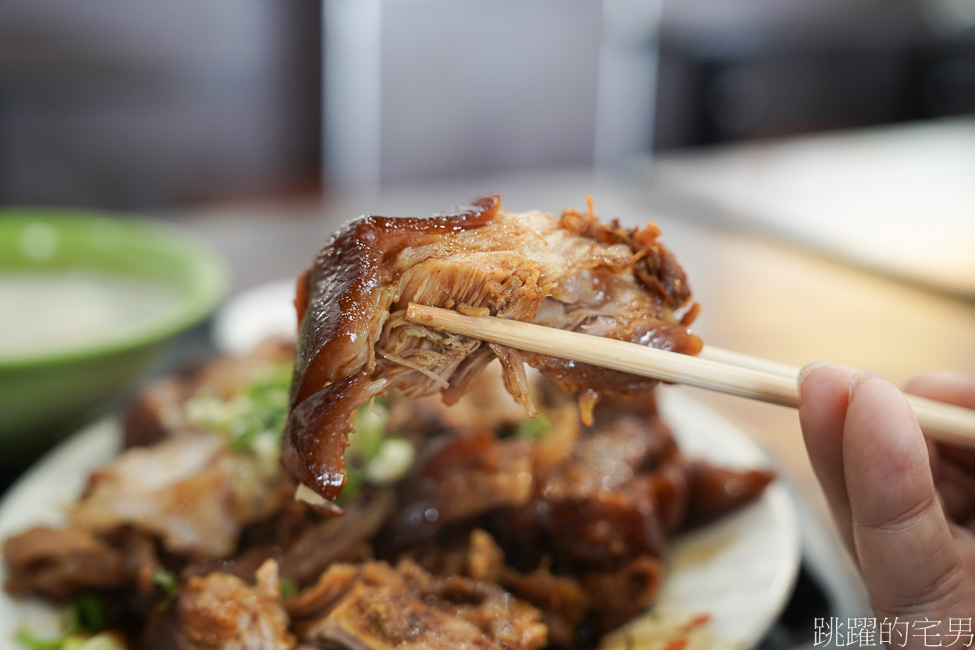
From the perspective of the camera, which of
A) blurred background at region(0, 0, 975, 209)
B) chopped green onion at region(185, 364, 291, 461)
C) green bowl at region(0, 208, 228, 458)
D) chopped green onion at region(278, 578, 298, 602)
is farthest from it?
blurred background at region(0, 0, 975, 209)

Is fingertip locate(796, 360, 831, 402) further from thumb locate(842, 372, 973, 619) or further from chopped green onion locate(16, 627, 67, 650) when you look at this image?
chopped green onion locate(16, 627, 67, 650)

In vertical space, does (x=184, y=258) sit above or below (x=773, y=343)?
above

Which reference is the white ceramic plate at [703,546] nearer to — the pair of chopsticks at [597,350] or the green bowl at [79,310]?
the green bowl at [79,310]

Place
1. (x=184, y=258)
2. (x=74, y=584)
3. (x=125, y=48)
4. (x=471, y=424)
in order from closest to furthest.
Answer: (x=74, y=584)
(x=471, y=424)
(x=184, y=258)
(x=125, y=48)

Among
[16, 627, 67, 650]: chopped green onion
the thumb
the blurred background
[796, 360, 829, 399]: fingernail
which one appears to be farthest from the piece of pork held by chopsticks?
the blurred background

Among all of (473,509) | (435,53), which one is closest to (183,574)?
(473,509)

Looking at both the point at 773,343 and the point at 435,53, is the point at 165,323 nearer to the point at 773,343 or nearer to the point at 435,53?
the point at 773,343
